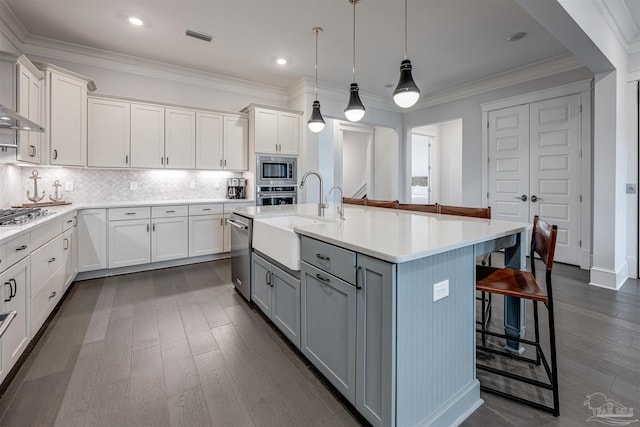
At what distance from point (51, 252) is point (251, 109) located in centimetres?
321

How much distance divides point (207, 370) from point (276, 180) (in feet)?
11.1

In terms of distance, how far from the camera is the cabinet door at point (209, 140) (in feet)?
14.9

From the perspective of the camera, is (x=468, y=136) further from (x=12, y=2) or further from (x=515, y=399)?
(x=12, y=2)

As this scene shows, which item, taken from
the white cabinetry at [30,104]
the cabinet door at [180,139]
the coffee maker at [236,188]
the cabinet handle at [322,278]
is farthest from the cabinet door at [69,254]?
the cabinet handle at [322,278]

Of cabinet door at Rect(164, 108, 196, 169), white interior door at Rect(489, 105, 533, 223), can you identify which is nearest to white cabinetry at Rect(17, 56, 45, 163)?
cabinet door at Rect(164, 108, 196, 169)

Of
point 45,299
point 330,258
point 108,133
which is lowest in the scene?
point 45,299

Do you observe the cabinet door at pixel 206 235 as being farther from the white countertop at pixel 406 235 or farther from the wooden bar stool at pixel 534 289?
the wooden bar stool at pixel 534 289

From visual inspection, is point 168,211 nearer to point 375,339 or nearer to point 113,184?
point 113,184

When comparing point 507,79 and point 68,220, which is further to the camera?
point 507,79

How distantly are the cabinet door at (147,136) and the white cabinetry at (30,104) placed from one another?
0.97m

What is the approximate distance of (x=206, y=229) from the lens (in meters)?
4.44

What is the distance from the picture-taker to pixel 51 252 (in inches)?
101

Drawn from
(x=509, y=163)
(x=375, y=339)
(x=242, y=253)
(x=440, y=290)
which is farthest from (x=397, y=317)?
(x=509, y=163)
